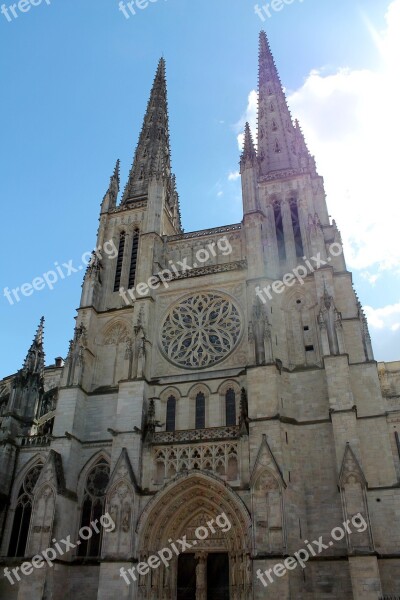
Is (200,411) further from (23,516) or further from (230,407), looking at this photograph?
(23,516)

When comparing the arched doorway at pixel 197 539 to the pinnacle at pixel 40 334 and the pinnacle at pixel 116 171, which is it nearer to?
the pinnacle at pixel 40 334

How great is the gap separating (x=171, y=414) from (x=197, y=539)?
4.21m

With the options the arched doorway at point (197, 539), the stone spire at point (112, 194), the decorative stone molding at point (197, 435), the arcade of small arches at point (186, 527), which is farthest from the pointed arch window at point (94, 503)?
the stone spire at point (112, 194)

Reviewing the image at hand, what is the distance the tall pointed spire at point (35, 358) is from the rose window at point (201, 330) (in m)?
6.44

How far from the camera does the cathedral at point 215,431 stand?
14555 mm

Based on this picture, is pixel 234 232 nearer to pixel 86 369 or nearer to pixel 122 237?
pixel 122 237

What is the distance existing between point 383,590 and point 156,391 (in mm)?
9322

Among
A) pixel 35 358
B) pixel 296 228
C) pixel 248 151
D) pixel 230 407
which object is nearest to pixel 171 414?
pixel 230 407

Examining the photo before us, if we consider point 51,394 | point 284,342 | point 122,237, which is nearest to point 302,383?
point 284,342

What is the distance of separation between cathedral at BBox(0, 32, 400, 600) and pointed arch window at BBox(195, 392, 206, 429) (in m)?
0.07

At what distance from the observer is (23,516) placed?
61.9ft

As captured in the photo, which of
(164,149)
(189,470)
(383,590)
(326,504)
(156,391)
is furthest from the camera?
(164,149)

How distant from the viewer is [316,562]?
47.0 feet

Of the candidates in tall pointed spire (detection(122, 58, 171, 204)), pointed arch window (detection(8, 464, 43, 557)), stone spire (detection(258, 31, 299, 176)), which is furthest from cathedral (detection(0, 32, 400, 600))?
tall pointed spire (detection(122, 58, 171, 204))
